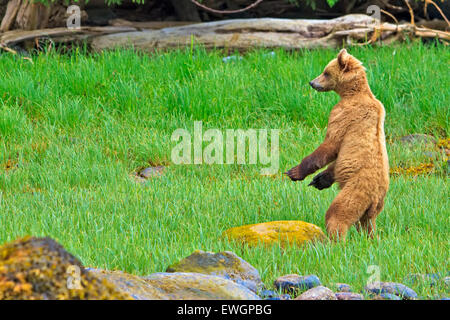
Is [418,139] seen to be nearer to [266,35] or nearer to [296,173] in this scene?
[296,173]

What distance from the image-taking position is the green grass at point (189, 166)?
14.9 ft

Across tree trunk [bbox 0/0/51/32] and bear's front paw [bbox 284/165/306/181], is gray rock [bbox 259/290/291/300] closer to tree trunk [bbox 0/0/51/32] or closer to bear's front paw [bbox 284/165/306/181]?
bear's front paw [bbox 284/165/306/181]

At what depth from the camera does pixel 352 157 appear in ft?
14.9

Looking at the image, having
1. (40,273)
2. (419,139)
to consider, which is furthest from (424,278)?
(419,139)

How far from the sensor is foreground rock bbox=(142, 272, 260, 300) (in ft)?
10.2

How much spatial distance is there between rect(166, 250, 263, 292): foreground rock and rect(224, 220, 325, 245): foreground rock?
792 mm

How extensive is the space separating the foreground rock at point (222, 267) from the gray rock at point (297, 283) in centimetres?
13

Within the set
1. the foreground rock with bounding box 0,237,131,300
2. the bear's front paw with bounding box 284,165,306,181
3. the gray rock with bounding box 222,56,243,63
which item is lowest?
the bear's front paw with bounding box 284,165,306,181

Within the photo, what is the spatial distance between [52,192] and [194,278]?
3.54 metres

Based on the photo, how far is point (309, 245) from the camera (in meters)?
4.56
